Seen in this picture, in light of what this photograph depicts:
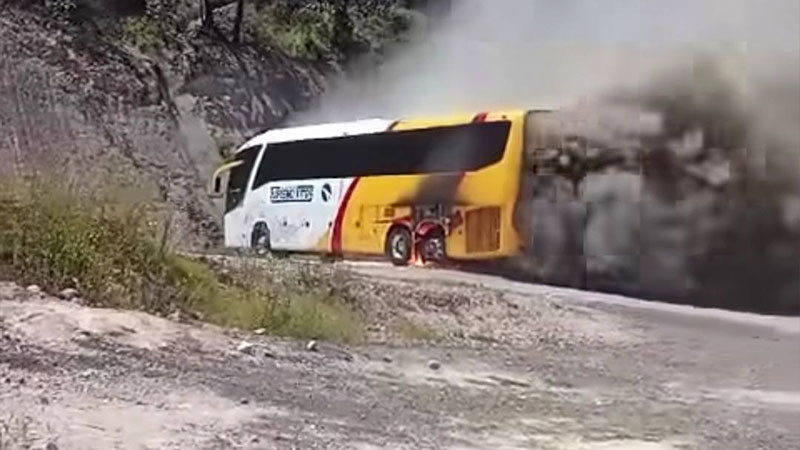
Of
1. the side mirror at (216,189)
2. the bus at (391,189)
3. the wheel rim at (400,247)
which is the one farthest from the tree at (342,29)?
the wheel rim at (400,247)

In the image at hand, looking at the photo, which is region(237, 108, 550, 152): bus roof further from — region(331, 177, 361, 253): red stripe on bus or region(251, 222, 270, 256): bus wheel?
region(251, 222, 270, 256): bus wheel

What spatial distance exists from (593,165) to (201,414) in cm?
1088

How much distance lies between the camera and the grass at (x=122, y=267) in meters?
9.88

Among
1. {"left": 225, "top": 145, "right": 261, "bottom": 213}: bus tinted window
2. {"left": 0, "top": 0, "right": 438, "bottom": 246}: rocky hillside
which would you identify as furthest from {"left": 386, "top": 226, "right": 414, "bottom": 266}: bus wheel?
{"left": 0, "top": 0, "right": 438, "bottom": 246}: rocky hillside

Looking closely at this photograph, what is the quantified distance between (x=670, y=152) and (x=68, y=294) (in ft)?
29.9

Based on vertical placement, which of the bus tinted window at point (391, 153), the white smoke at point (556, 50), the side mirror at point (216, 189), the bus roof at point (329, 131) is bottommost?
the side mirror at point (216, 189)

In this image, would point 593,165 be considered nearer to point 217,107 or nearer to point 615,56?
point 615,56

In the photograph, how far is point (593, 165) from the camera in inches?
666

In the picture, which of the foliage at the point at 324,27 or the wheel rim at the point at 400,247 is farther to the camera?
the foliage at the point at 324,27

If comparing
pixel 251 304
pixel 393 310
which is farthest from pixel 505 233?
pixel 251 304

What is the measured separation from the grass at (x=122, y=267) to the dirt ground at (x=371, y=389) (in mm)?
482

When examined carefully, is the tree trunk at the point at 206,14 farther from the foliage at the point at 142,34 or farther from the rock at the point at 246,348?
the rock at the point at 246,348

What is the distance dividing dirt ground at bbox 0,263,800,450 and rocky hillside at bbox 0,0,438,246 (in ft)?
44.9

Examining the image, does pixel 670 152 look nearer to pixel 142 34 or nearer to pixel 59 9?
pixel 142 34
